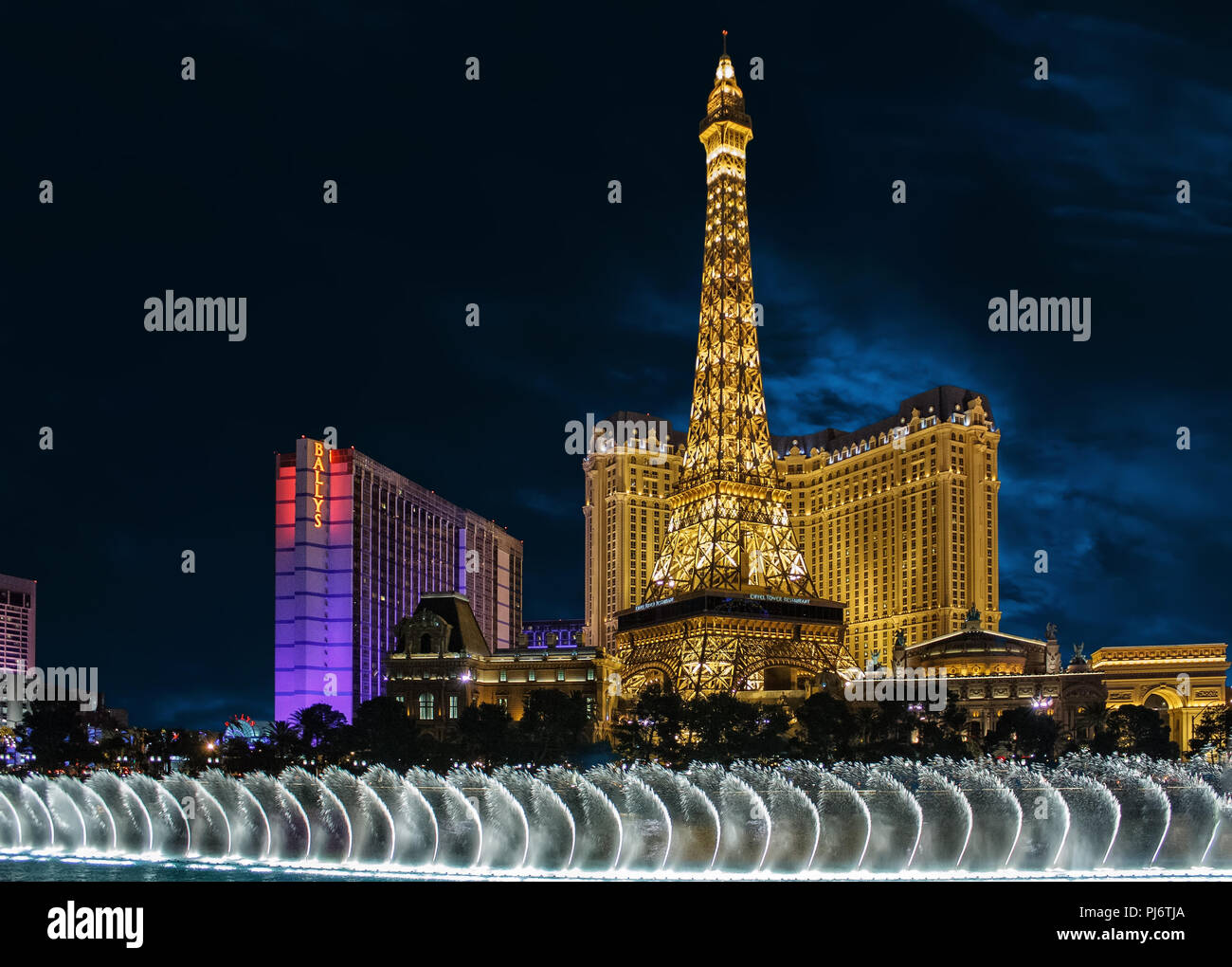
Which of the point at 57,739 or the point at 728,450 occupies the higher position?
the point at 728,450

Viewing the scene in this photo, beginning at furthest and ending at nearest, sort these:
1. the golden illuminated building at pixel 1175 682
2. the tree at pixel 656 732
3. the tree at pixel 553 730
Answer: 1. the golden illuminated building at pixel 1175 682
2. the tree at pixel 553 730
3. the tree at pixel 656 732

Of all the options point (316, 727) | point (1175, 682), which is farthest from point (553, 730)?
point (1175, 682)

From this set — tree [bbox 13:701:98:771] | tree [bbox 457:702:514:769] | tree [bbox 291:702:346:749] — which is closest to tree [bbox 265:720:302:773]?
tree [bbox 291:702:346:749]

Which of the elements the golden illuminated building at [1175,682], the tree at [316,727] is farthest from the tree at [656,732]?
the golden illuminated building at [1175,682]

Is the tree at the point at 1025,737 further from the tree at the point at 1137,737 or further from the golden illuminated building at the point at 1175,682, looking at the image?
the golden illuminated building at the point at 1175,682

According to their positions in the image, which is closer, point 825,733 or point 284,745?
point 825,733

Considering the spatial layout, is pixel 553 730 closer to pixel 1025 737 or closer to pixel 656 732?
pixel 656 732
